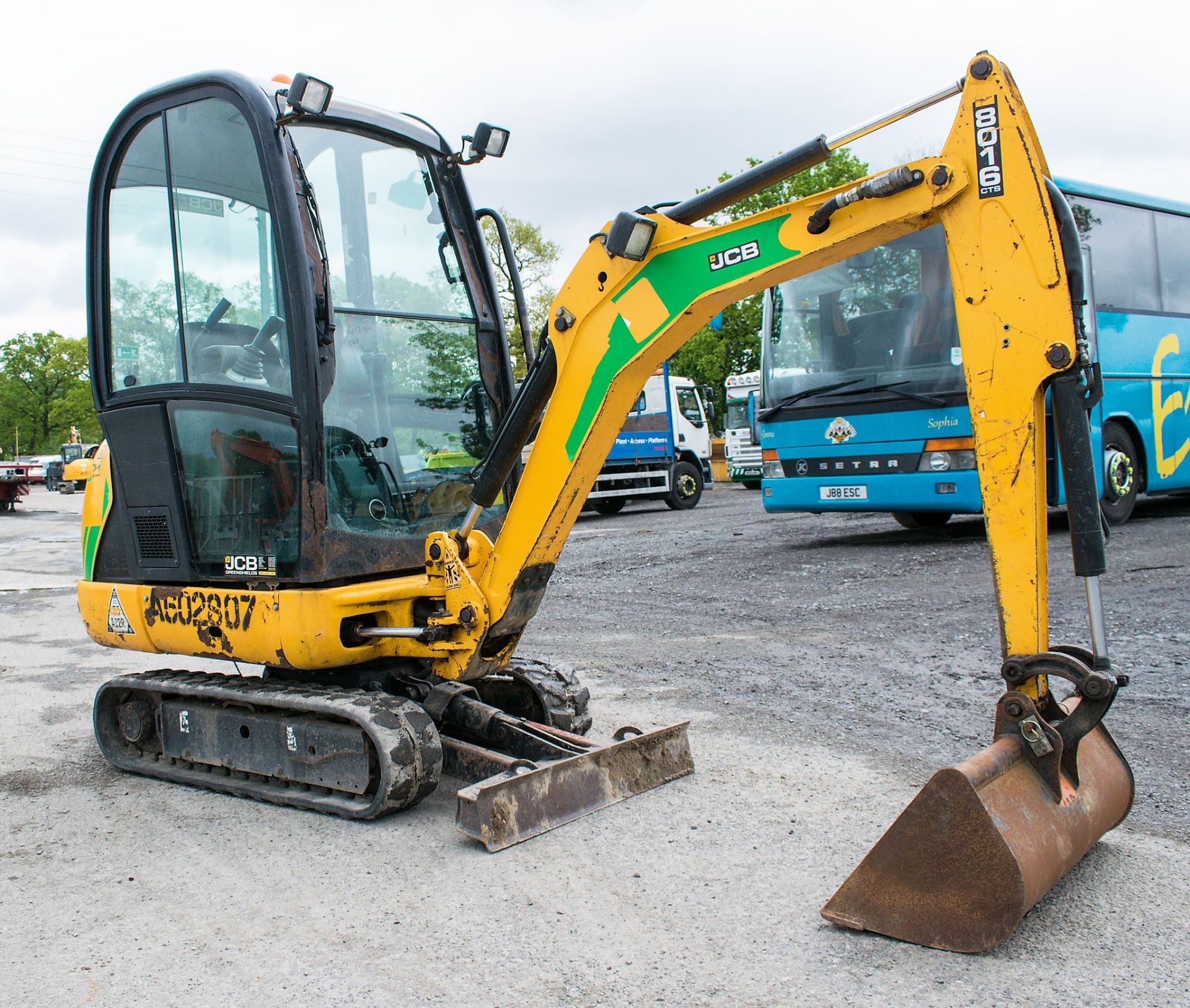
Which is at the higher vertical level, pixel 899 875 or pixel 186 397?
pixel 186 397

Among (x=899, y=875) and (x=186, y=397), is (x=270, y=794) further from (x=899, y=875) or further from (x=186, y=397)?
(x=899, y=875)

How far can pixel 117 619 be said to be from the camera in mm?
5000

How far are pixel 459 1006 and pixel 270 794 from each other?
1.96 metres

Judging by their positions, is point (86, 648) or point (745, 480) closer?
point (86, 648)

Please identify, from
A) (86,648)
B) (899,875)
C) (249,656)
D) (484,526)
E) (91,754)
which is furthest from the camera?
(86,648)

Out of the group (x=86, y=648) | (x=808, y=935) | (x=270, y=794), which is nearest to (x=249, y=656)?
(x=270, y=794)

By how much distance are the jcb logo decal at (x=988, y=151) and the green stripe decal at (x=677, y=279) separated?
611mm

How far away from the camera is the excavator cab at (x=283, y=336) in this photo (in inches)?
171

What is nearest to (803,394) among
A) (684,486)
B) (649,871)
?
(649,871)

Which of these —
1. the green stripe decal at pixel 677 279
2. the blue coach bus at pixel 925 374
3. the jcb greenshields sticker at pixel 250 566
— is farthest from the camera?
the blue coach bus at pixel 925 374

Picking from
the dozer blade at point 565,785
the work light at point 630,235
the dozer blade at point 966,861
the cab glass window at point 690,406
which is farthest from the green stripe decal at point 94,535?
the cab glass window at point 690,406

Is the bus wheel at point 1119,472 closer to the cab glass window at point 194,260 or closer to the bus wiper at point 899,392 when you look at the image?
the bus wiper at point 899,392

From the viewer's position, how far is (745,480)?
28406 millimetres

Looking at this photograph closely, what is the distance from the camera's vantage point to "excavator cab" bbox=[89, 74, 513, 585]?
4.33m
